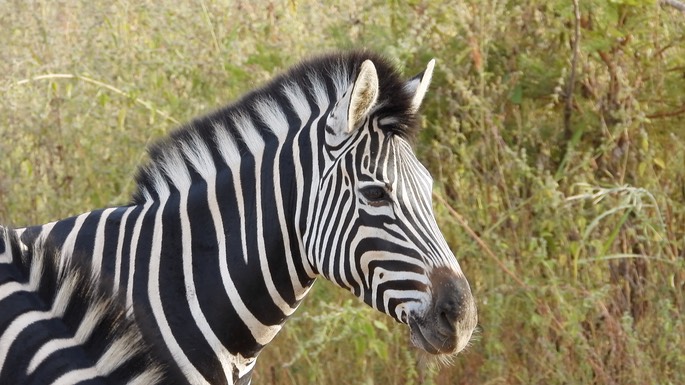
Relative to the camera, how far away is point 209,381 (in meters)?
4.09

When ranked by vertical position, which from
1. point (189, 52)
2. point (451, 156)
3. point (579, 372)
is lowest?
point (579, 372)

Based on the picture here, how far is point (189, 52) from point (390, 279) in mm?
3498

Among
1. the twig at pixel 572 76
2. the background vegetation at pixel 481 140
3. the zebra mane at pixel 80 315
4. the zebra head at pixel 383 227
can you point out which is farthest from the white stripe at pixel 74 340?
the twig at pixel 572 76

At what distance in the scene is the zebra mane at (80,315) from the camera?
234cm

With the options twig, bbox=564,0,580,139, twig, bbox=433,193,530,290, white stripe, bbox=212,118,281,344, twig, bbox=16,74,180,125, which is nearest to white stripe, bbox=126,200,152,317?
white stripe, bbox=212,118,281,344

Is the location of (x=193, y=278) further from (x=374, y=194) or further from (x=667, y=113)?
(x=667, y=113)

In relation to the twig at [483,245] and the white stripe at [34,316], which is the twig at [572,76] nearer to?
the twig at [483,245]

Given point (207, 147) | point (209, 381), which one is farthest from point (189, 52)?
point (209, 381)

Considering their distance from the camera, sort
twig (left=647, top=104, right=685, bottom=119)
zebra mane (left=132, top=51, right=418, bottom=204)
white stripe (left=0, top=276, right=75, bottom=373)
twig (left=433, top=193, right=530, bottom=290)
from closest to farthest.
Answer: white stripe (left=0, top=276, right=75, bottom=373) → zebra mane (left=132, top=51, right=418, bottom=204) → twig (left=433, top=193, right=530, bottom=290) → twig (left=647, top=104, right=685, bottom=119)

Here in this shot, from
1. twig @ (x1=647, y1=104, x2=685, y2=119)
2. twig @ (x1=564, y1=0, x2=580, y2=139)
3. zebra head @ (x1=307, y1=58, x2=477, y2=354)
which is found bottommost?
twig @ (x1=647, y1=104, x2=685, y2=119)

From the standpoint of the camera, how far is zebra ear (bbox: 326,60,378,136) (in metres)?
3.89

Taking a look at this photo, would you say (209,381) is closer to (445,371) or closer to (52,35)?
(445,371)

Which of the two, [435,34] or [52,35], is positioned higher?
[52,35]

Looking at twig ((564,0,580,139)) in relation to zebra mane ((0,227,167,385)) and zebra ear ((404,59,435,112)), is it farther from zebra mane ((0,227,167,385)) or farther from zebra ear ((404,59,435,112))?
A: zebra mane ((0,227,167,385))
